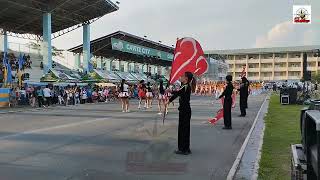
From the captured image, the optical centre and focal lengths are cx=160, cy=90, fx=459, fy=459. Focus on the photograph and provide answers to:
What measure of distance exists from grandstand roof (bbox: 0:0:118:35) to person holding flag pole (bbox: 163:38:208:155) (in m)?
32.7

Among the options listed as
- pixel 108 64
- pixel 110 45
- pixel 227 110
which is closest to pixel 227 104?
pixel 227 110

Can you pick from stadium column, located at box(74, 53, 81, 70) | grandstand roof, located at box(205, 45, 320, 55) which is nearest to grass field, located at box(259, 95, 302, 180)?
stadium column, located at box(74, 53, 81, 70)

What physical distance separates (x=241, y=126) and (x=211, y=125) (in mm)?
1116

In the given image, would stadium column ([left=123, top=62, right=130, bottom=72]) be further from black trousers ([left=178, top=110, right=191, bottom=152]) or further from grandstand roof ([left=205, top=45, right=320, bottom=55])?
grandstand roof ([left=205, top=45, right=320, bottom=55])

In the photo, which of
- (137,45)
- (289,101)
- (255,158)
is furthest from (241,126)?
(137,45)

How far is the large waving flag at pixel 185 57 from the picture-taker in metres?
10.9

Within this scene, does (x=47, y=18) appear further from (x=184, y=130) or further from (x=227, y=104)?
(x=184, y=130)

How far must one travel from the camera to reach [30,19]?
164 feet

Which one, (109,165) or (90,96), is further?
(90,96)

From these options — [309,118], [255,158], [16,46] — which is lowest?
[255,158]

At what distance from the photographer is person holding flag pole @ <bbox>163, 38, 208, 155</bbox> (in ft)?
33.5

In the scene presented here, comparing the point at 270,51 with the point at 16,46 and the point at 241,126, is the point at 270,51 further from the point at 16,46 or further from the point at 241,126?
the point at 241,126

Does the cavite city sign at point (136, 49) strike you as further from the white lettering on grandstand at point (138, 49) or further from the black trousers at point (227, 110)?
the black trousers at point (227, 110)

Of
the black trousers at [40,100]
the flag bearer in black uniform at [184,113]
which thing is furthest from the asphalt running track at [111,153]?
the black trousers at [40,100]
